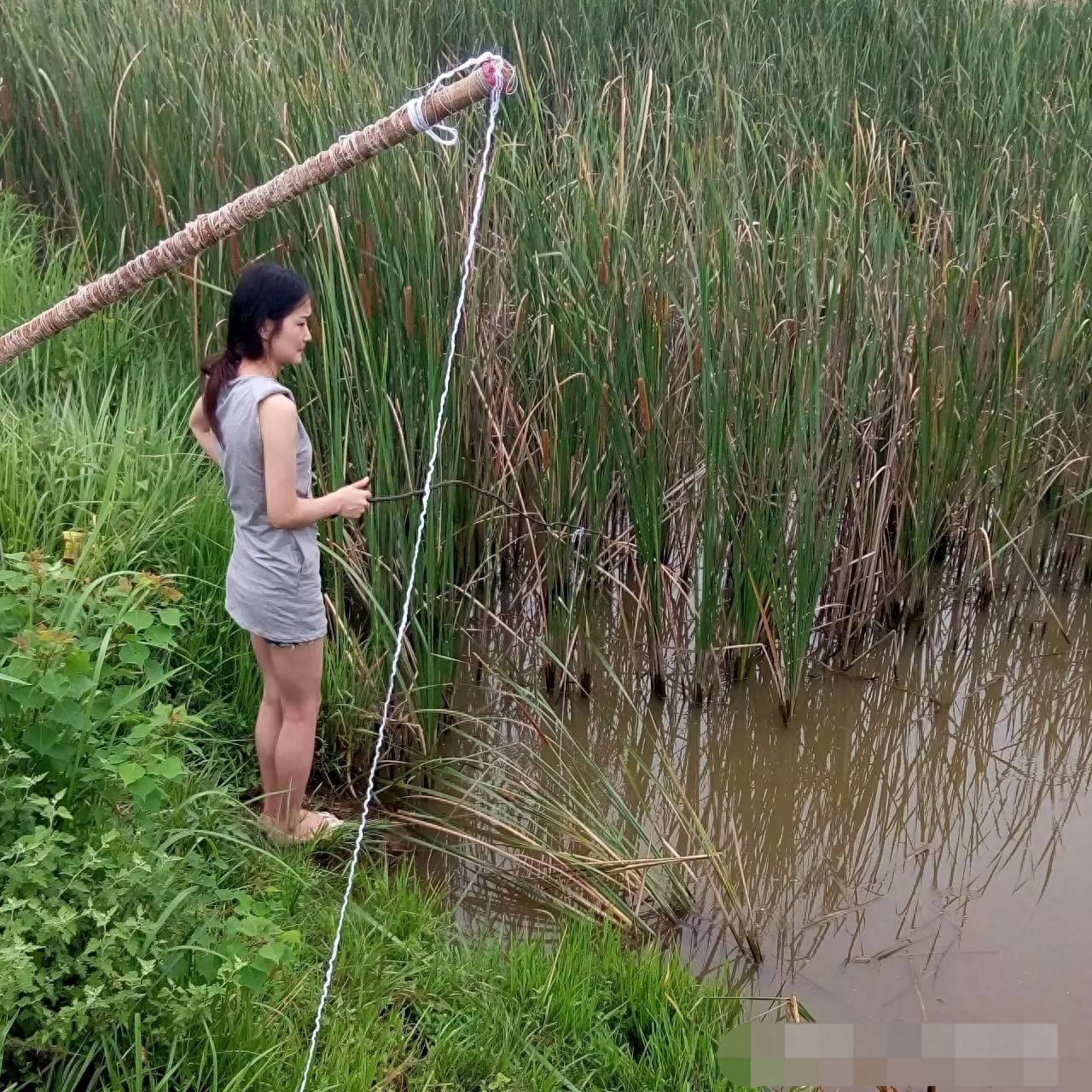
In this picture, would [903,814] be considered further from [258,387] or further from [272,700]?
[258,387]

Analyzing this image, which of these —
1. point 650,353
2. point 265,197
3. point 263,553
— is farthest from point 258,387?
point 650,353

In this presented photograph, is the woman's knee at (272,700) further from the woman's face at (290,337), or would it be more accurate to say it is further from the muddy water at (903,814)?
the woman's face at (290,337)

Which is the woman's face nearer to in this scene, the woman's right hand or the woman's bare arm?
the woman's bare arm

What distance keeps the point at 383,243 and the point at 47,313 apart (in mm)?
1259

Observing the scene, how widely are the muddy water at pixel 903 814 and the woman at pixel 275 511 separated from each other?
1.69 ft

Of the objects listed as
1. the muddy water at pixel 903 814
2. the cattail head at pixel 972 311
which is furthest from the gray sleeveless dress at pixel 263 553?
the cattail head at pixel 972 311

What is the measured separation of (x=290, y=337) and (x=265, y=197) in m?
0.52

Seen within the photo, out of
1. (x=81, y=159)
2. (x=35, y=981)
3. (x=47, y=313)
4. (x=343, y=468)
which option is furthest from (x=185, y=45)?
(x=35, y=981)

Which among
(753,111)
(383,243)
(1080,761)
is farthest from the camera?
(753,111)

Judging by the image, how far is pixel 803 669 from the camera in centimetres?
363

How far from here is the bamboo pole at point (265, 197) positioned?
1.68 meters

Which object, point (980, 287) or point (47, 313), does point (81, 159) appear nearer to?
point (47, 313)

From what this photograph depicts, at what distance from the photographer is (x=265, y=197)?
1.79m

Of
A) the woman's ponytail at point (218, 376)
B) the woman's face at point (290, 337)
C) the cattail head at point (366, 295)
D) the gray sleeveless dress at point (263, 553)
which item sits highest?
the woman's face at point (290, 337)
